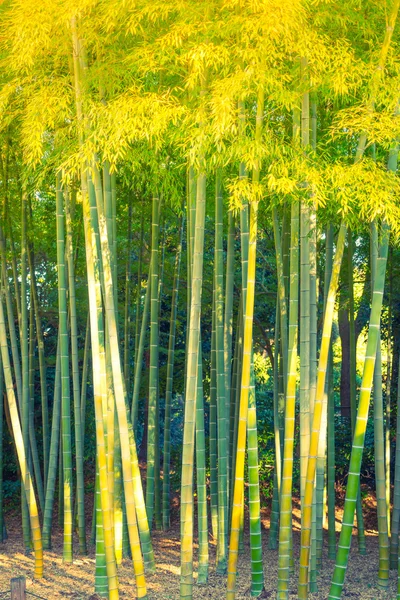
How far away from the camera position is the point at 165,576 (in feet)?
20.0

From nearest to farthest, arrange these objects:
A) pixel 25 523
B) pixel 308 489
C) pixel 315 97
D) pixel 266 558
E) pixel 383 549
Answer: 1. pixel 308 489
2. pixel 315 97
3. pixel 383 549
4. pixel 266 558
5. pixel 25 523

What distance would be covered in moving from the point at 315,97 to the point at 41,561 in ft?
14.7

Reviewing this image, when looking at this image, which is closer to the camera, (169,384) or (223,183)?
(223,183)

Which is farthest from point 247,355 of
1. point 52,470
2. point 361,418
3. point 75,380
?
point 52,470

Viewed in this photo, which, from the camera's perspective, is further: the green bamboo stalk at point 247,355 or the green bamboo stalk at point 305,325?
the green bamboo stalk at point 305,325

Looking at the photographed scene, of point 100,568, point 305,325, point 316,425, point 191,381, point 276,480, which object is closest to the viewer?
point 316,425

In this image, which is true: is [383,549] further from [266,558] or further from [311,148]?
[311,148]

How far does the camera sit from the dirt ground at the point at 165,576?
556 cm

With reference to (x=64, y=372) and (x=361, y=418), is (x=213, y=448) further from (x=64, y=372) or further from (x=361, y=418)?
(x=361, y=418)

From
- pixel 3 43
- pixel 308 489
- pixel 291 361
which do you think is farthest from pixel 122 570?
pixel 3 43

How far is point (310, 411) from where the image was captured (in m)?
5.27

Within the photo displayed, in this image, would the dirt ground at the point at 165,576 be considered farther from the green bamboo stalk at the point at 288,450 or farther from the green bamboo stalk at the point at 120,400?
the green bamboo stalk at the point at 120,400

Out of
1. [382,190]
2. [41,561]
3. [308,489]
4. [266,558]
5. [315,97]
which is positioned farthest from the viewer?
[266,558]

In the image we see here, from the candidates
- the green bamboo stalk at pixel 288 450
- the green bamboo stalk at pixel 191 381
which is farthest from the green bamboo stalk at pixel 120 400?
the green bamboo stalk at pixel 288 450
